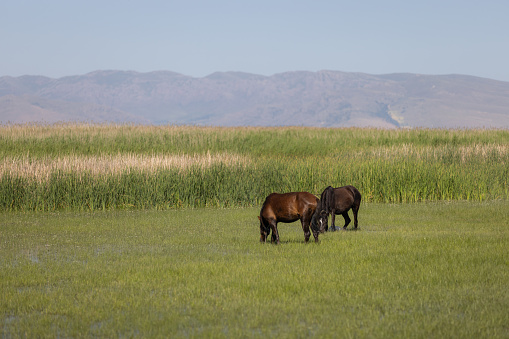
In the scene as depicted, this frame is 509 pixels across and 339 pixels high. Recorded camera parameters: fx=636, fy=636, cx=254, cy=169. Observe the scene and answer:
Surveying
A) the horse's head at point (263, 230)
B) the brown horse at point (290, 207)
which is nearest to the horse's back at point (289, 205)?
the brown horse at point (290, 207)

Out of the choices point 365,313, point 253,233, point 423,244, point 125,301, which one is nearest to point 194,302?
point 125,301

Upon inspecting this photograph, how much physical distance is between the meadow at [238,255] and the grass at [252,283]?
3 cm

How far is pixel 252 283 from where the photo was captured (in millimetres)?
9367

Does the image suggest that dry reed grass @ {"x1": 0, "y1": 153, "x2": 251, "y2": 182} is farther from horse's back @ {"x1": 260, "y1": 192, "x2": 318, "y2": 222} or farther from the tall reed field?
horse's back @ {"x1": 260, "y1": 192, "x2": 318, "y2": 222}

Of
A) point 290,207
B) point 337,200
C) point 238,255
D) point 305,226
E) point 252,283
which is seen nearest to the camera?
point 252,283

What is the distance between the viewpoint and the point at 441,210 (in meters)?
20.6

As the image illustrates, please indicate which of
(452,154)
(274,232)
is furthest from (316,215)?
(452,154)

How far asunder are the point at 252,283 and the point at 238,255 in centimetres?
246

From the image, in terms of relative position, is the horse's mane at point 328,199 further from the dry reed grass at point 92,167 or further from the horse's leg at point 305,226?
the dry reed grass at point 92,167

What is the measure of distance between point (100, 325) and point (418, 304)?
399 cm

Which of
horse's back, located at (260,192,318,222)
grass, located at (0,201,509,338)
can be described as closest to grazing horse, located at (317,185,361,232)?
grass, located at (0,201,509,338)

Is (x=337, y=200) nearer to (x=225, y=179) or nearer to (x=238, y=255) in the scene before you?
(x=238, y=255)

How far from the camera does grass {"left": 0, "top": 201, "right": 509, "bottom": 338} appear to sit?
288 inches

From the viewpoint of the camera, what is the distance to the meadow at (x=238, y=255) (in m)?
7.53
